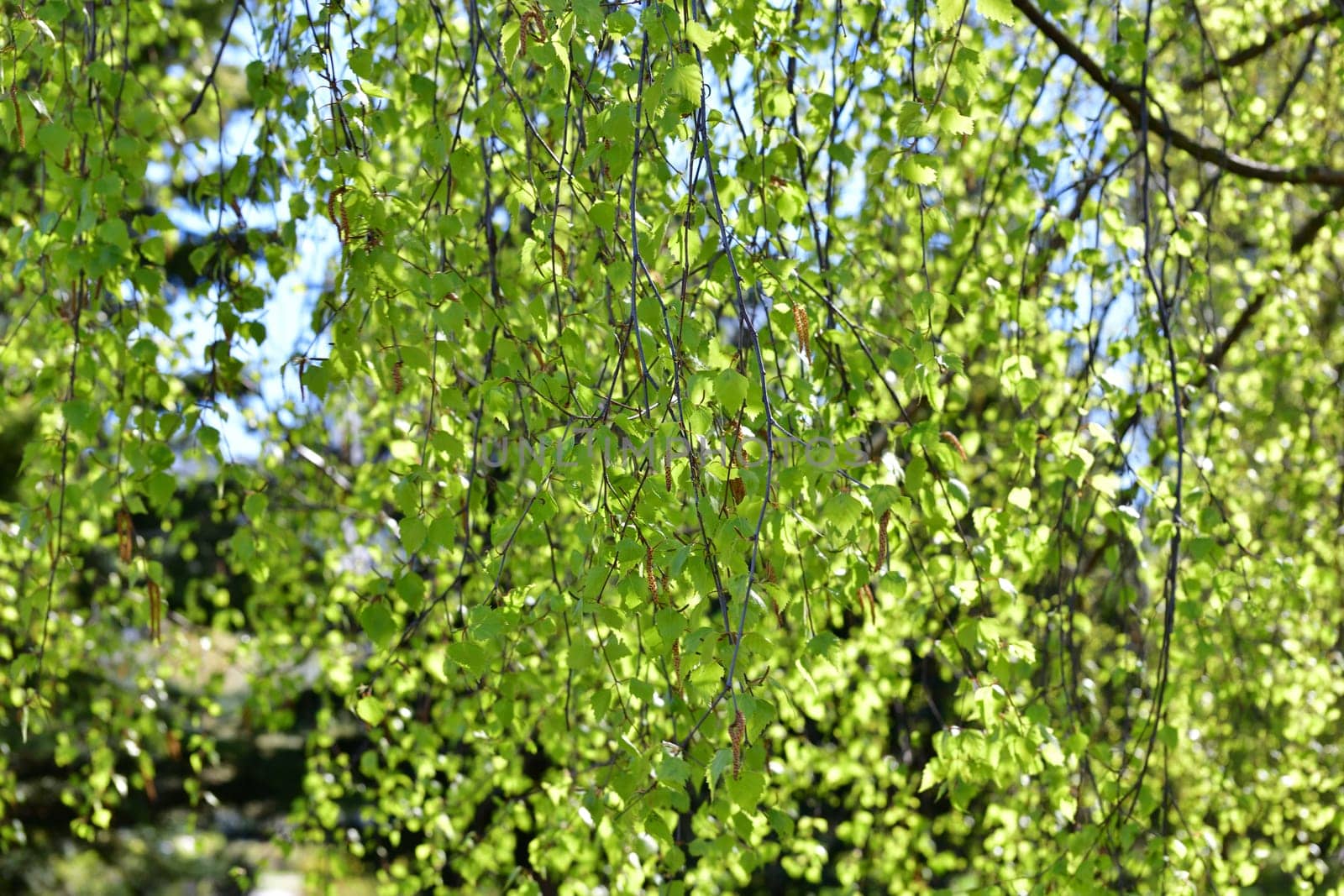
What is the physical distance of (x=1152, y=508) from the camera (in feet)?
8.29

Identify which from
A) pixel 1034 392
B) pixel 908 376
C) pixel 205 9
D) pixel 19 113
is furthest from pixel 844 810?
pixel 205 9

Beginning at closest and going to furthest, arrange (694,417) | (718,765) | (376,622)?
(718,765)
(694,417)
(376,622)

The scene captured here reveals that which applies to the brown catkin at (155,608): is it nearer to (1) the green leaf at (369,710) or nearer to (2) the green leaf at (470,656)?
(1) the green leaf at (369,710)

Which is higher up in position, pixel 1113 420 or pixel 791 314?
pixel 1113 420

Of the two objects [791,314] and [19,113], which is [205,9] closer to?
[19,113]

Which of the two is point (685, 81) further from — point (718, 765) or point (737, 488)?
point (718, 765)

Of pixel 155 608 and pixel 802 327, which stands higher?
pixel 802 327

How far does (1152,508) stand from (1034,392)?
0.53 m

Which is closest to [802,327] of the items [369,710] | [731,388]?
[731,388]

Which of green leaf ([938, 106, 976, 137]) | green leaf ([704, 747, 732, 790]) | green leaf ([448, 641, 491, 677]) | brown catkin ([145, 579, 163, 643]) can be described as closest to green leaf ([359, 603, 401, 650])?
green leaf ([448, 641, 491, 677])

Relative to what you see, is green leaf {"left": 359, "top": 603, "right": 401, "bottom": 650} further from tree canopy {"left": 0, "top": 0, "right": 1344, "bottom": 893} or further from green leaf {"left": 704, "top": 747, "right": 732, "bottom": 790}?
green leaf {"left": 704, "top": 747, "right": 732, "bottom": 790}

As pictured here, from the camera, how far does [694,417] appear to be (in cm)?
126

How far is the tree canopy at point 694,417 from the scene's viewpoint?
1.46 m

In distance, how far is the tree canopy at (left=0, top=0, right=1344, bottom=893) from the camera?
1.46 m
